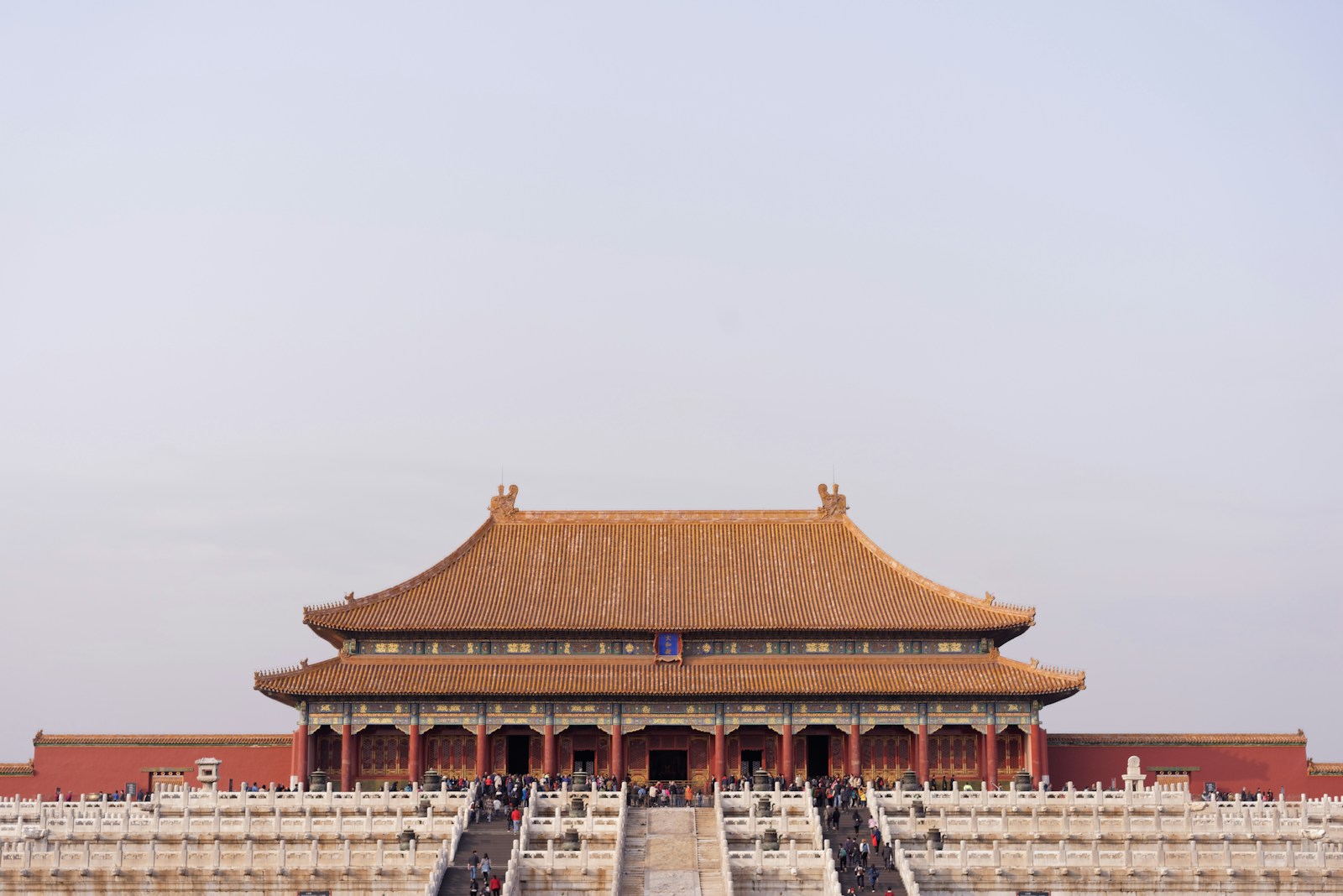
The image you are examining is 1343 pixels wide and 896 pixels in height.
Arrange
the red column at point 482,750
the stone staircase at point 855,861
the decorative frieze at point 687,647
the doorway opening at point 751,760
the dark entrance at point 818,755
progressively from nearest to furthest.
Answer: the stone staircase at point 855,861 → the red column at point 482,750 → the doorway opening at point 751,760 → the dark entrance at point 818,755 → the decorative frieze at point 687,647

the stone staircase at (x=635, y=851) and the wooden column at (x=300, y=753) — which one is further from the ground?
the wooden column at (x=300, y=753)

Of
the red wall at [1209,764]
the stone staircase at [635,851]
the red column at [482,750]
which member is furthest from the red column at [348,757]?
the red wall at [1209,764]

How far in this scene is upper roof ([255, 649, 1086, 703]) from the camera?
63.3m

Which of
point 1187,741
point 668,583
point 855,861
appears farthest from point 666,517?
point 855,861

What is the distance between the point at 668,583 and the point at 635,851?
24.6m

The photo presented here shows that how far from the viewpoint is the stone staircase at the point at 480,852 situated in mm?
40947

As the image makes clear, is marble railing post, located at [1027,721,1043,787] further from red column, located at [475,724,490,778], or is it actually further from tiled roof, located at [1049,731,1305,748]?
red column, located at [475,724,490,778]

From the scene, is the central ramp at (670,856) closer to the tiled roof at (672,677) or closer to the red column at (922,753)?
the tiled roof at (672,677)

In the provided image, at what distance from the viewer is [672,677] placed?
212ft

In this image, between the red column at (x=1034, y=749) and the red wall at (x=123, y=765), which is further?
the red wall at (x=123, y=765)

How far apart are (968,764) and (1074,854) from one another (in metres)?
22.5

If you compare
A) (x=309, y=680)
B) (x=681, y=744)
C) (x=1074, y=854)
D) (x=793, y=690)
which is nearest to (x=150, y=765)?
(x=309, y=680)

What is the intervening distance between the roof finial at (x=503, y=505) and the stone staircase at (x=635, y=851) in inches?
1015

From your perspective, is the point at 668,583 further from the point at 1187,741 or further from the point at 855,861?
the point at 855,861
